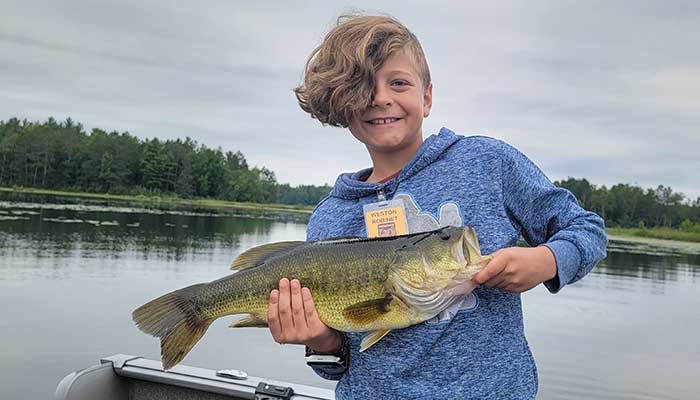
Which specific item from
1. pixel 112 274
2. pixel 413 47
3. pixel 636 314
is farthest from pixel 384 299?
pixel 636 314

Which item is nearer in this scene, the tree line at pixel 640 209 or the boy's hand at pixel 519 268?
the boy's hand at pixel 519 268

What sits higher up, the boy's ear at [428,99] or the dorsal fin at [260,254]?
the boy's ear at [428,99]

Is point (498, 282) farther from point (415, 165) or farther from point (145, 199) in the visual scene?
point (145, 199)

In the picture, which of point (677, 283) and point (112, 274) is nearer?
point (112, 274)

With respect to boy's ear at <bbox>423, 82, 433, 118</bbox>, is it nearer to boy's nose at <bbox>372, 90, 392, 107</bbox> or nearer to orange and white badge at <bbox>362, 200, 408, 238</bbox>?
boy's nose at <bbox>372, 90, 392, 107</bbox>

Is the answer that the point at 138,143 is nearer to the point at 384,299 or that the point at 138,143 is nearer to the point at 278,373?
the point at 278,373

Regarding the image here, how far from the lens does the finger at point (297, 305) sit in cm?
243

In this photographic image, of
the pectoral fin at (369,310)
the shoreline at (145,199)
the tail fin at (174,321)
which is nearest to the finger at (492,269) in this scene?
the pectoral fin at (369,310)

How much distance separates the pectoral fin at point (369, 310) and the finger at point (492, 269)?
1.26 ft

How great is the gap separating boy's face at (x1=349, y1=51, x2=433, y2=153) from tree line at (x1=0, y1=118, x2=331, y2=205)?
75.2 metres

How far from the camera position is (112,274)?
17625mm

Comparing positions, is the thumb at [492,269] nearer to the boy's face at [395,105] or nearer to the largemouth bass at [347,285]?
the largemouth bass at [347,285]

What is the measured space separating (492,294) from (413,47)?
107 centimetres

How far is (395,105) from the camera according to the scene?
8.33ft
